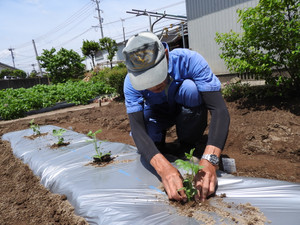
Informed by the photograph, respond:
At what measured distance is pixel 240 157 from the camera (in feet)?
6.85

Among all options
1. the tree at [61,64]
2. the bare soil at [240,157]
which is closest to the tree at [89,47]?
the tree at [61,64]

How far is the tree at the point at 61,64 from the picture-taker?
525 inches

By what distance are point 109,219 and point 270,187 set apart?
37.2 inches

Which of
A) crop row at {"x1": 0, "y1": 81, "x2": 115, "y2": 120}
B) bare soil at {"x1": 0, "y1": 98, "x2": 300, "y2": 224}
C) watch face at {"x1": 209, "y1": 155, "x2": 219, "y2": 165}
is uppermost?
crop row at {"x1": 0, "y1": 81, "x2": 115, "y2": 120}

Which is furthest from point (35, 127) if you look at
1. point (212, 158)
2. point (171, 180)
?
point (212, 158)

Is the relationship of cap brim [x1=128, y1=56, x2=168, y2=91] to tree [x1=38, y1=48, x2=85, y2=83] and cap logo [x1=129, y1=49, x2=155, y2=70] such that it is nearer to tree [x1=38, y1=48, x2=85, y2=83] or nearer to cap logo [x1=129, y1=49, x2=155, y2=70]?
cap logo [x1=129, y1=49, x2=155, y2=70]

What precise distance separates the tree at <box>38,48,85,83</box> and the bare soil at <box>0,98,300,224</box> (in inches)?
446

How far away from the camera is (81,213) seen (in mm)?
1283

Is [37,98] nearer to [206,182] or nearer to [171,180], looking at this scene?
[171,180]

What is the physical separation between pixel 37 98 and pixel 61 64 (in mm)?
7711

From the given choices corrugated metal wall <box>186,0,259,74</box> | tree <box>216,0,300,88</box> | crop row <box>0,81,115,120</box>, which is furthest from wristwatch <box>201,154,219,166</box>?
crop row <box>0,81,115,120</box>

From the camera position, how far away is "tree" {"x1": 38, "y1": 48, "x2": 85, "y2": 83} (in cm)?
1333

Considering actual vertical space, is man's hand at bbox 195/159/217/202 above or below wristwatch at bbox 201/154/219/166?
below

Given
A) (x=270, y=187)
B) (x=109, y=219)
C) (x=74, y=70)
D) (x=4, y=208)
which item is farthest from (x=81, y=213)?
(x=74, y=70)
